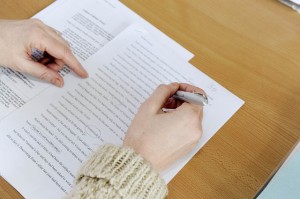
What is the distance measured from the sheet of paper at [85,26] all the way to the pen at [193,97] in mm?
139

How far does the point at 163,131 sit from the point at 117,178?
0.38 ft

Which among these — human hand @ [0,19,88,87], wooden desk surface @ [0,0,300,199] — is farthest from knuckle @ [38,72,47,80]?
wooden desk surface @ [0,0,300,199]

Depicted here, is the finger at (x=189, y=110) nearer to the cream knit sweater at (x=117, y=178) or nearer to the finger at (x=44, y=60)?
the cream knit sweater at (x=117, y=178)

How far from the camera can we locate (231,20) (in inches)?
32.0

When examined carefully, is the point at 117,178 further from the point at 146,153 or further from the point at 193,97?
the point at 193,97

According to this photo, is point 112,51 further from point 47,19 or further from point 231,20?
point 231,20

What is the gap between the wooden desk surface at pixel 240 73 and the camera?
641 mm

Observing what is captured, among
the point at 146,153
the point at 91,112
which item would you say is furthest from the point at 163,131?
the point at 91,112

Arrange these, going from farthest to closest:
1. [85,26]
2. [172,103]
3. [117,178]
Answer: [85,26], [172,103], [117,178]

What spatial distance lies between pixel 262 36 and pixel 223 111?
8.1 inches

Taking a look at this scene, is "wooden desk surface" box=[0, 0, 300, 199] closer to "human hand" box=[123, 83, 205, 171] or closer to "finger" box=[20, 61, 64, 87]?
"human hand" box=[123, 83, 205, 171]

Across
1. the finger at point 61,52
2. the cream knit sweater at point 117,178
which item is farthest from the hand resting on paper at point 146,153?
the finger at point 61,52

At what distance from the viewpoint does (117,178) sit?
0.53 metres

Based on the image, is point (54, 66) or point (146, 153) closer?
point (146, 153)
